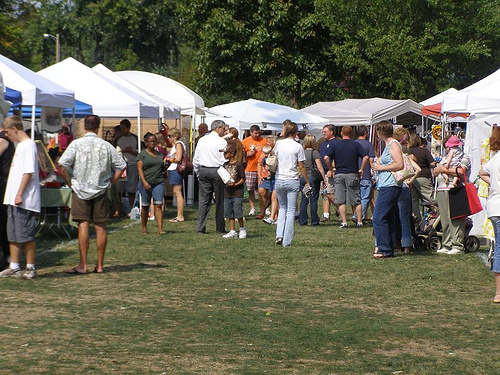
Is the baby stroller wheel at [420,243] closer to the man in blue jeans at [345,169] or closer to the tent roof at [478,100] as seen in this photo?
the tent roof at [478,100]

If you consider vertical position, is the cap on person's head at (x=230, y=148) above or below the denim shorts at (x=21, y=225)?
above

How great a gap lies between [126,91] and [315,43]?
80.0 feet

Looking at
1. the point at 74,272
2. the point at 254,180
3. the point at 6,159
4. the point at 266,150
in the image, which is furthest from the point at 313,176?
Result: the point at 6,159

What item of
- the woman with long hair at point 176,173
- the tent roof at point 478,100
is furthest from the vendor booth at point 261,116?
the tent roof at point 478,100

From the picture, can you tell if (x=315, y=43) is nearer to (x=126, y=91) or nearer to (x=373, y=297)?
(x=126, y=91)

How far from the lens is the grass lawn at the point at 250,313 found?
6.63m

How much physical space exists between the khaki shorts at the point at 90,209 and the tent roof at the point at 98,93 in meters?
8.90

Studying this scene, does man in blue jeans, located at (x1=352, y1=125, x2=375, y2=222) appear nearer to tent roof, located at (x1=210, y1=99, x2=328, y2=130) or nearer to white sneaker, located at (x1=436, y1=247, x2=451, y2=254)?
white sneaker, located at (x1=436, y1=247, x2=451, y2=254)

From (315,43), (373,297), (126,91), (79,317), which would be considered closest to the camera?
(79,317)

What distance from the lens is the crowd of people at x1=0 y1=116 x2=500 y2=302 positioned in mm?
10383

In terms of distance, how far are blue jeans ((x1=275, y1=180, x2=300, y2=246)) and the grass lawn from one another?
0.28 meters

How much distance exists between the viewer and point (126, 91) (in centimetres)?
2058

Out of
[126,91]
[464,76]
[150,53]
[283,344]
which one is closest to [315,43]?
[464,76]

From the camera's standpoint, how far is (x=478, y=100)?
1434 centimetres
